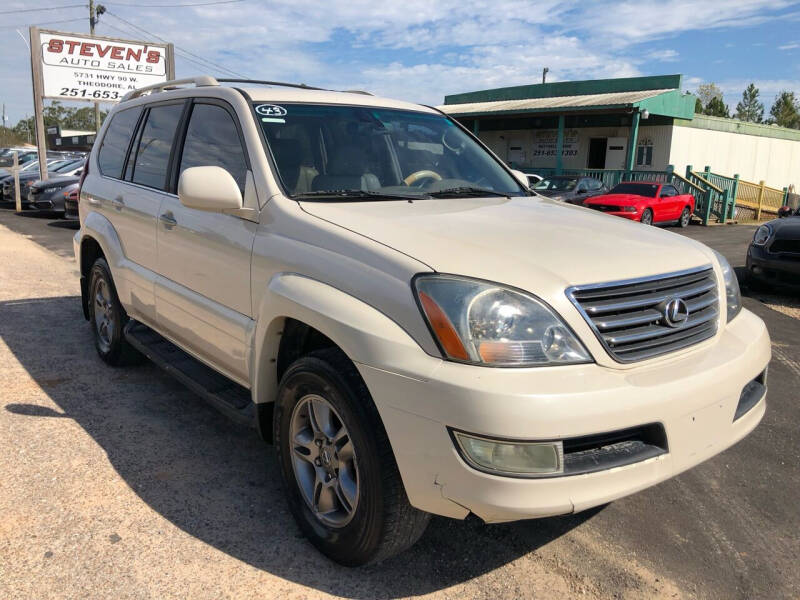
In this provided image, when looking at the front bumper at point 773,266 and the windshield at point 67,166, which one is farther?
the windshield at point 67,166

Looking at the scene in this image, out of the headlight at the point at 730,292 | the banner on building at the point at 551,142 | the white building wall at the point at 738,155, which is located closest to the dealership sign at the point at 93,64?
the headlight at the point at 730,292

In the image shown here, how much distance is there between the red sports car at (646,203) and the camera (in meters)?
18.2

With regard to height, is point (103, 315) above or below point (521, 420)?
below

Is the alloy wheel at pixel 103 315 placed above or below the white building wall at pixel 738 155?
below

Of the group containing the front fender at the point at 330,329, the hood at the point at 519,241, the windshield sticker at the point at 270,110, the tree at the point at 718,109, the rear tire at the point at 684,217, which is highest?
the tree at the point at 718,109

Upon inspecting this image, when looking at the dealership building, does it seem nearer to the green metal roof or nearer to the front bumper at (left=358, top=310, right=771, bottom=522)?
the green metal roof

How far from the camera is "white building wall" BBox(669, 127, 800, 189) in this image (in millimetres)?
28297

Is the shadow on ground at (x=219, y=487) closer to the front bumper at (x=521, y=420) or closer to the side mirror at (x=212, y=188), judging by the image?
the front bumper at (x=521, y=420)

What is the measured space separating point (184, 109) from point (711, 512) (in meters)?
3.60

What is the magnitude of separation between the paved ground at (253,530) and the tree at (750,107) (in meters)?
95.5

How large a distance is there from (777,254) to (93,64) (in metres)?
16.3

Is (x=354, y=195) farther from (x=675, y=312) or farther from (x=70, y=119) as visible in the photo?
(x=70, y=119)

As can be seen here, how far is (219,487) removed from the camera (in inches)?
128

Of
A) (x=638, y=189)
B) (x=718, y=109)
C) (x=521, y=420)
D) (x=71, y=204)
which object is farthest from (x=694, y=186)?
(x=718, y=109)
